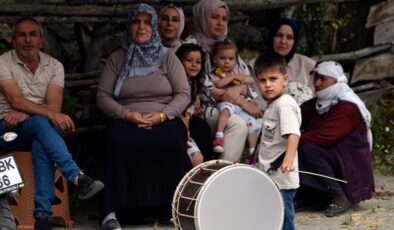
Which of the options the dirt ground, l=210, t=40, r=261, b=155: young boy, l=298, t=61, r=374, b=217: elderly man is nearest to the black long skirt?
the dirt ground

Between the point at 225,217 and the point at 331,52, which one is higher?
the point at 331,52

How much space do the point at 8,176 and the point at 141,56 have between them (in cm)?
182

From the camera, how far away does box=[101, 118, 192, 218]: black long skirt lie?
7.02 meters

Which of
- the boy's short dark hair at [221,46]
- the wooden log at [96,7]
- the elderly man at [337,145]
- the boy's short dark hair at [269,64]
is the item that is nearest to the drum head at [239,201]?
the boy's short dark hair at [269,64]

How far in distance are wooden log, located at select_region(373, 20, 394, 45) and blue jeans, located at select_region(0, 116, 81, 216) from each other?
162 inches

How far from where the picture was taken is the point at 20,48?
23.5 feet

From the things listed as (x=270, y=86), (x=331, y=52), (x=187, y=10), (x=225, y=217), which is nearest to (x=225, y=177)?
(x=225, y=217)

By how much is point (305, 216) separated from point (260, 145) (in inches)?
47.6

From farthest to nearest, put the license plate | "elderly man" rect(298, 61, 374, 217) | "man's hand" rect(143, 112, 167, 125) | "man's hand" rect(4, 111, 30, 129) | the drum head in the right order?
"elderly man" rect(298, 61, 374, 217) → "man's hand" rect(143, 112, 167, 125) → "man's hand" rect(4, 111, 30, 129) → the drum head → the license plate

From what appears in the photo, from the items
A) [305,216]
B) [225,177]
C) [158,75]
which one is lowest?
[305,216]

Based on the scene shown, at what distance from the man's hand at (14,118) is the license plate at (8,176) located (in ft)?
3.42

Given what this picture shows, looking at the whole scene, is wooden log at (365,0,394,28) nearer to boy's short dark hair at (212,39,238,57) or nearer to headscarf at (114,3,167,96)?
boy's short dark hair at (212,39,238,57)

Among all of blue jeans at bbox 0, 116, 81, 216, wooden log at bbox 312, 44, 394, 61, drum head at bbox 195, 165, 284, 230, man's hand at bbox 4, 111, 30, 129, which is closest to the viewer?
drum head at bbox 195, 165, 284, 230

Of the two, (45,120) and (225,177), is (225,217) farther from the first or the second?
(45,120)
